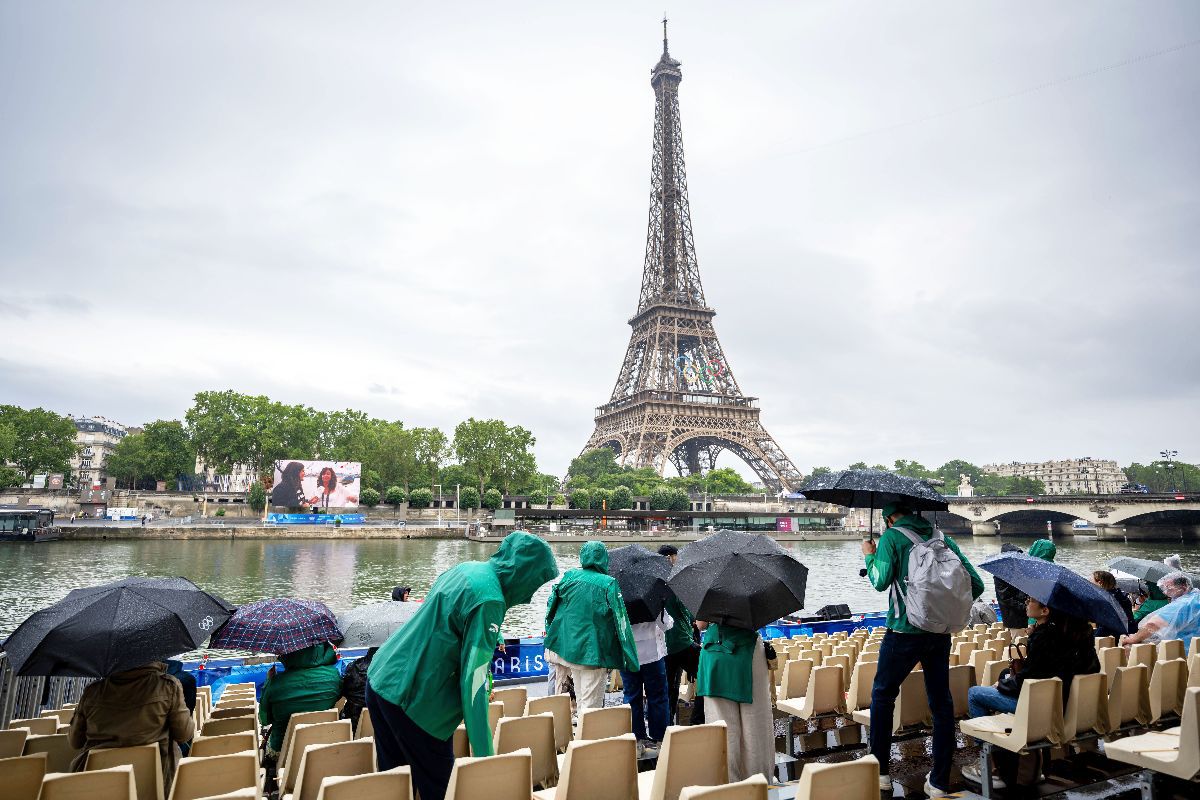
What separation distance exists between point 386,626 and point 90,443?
119620 mm

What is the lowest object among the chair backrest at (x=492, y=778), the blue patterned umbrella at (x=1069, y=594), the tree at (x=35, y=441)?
the chair backrest at (x=492, y=778)

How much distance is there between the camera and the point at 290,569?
29.9m

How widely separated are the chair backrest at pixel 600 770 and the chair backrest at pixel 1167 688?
356cm

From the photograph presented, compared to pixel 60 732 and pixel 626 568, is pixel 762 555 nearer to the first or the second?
pixel 626 568

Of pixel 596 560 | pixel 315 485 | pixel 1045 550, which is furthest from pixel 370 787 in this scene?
pixel 315 485

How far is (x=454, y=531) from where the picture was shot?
5400cm

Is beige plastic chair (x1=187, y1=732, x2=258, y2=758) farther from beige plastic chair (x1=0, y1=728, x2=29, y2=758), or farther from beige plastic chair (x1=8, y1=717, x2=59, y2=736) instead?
beige plastic chair (x1=8, y1=717, x2=59, y2=736)

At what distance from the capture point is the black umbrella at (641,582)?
5336 millimetres

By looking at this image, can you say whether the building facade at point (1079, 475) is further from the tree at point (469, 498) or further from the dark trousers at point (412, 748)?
the dark trousers at point (412, 748)

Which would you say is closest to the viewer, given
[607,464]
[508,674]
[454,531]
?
[508,674]

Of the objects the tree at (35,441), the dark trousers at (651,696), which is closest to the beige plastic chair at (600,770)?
the dark trousers at (651,696)

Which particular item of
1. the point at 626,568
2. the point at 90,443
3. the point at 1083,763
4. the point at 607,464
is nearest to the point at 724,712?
the point at 626,568

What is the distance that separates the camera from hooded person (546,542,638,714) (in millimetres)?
4672

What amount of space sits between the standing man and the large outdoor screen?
5406 cm
